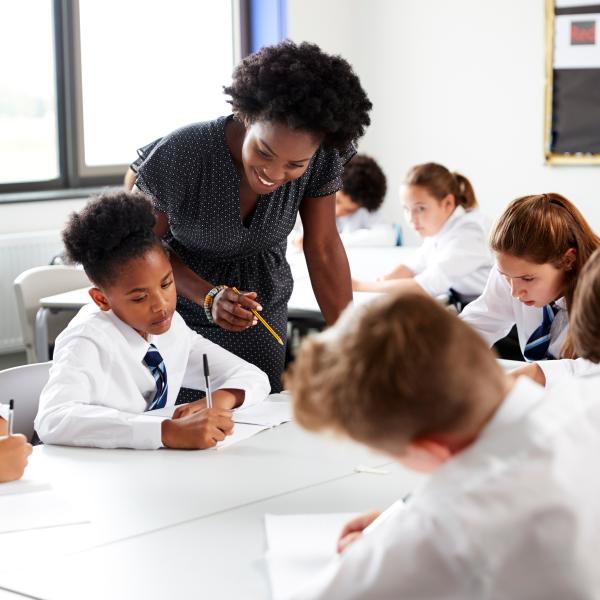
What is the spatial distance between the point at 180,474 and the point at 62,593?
1.62 feet

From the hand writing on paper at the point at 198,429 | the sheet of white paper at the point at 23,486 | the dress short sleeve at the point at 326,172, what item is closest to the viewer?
the sheet of white paper at the point at 23,486

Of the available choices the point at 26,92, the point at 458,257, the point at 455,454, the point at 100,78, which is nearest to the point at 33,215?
the point at 26,92

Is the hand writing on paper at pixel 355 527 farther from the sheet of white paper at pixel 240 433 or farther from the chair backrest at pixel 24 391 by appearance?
the chair backrest at pixel 24 391

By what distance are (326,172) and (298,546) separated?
117 cm

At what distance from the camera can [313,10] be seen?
6473 millimetres

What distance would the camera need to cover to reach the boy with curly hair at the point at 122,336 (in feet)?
6.75

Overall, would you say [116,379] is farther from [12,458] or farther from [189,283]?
[12,458]

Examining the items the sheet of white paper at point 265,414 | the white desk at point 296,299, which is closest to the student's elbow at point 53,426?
the sheet of white paper at point 265,414

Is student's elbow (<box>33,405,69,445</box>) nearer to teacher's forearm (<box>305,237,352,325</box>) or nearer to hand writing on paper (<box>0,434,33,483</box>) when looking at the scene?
hand writing on paper (<box>0,434,33,483</box>)

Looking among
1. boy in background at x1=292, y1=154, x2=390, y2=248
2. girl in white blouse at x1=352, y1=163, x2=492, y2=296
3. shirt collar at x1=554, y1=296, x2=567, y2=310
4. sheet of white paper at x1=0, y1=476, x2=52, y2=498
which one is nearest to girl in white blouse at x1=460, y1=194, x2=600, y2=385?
shirt collar at x1=554, y1=296, x2=567, y2=310

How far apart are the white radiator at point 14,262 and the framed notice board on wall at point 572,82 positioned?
2.86 m

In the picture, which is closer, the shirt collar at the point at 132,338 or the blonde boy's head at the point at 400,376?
the blonde boy's head at the point at 400,376

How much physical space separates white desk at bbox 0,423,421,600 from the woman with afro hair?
0.43 m

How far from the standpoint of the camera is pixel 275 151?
203 centimetres
